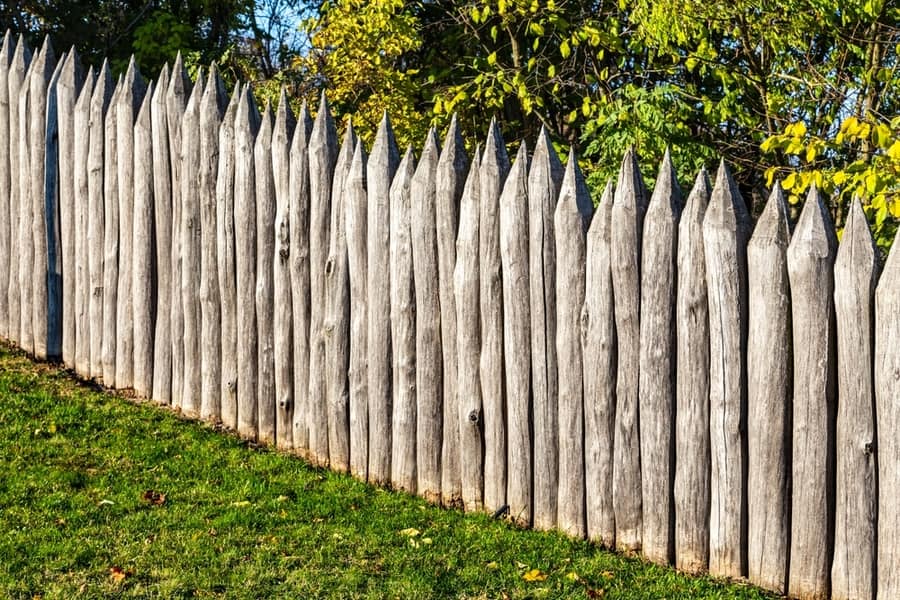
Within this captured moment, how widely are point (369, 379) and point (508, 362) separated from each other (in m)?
0.83

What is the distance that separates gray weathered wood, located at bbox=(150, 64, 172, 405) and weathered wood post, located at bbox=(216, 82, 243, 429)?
398mm

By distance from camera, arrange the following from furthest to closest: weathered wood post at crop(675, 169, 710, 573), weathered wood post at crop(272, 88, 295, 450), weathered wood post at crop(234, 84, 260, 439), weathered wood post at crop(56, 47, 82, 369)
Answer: weathered wood post at crop(56, 47, 82, 369)
weathered wood post at crop(234, 84, 260, 439)
weathered wood post at crop(272, 88, 295, 450)
weathered wood post at crop(675, 169, 710, 573)

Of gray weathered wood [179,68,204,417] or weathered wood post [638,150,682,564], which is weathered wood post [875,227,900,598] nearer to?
weathered wood post [638,150,682,564]

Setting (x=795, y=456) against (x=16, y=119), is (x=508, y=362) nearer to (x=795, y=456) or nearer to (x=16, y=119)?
(x=795, y=456)

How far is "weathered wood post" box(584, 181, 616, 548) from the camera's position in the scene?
4.89 metres

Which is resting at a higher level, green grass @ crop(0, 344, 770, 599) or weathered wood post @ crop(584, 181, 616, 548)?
weathered wood post @ crop(584, 181, 616, 548)

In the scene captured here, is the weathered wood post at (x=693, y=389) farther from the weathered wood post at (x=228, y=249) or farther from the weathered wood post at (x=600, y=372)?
the weathered wood post at (x=228, y=249)

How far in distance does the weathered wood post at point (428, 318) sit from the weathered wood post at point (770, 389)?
153 centimetres

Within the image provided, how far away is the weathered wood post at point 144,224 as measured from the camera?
660 centimetres

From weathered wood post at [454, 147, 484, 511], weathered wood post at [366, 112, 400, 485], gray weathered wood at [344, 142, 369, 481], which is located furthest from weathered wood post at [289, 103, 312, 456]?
weathered wood post at [454, 147, 484, 511]

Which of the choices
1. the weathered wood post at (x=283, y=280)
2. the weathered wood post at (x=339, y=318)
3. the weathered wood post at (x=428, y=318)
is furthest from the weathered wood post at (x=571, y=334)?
the weathered wood post at (x=283, y=280)

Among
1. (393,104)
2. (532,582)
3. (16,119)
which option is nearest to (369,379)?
(532,582)

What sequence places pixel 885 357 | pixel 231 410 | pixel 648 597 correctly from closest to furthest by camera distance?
pixel 885 357 → pixel 648 597 → pixel 231 410

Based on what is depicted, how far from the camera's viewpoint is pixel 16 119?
7.36 metres
